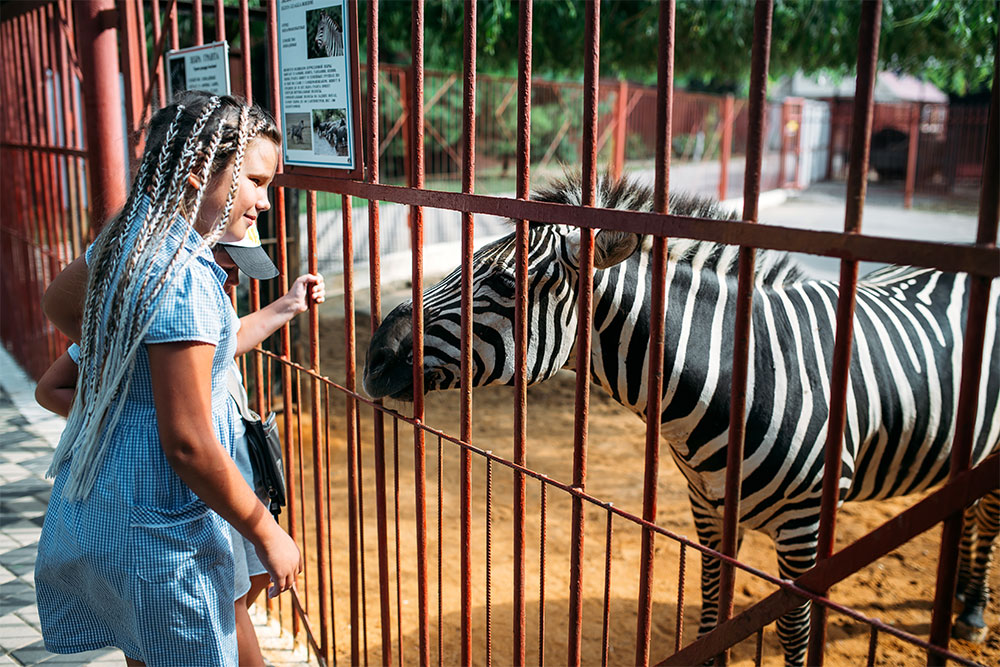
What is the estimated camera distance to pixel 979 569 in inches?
156

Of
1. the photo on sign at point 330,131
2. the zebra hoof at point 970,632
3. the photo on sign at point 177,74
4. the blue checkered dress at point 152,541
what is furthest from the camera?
the zebra hoof at point 970,632

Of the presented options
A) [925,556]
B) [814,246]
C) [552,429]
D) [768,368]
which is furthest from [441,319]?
[552,429]

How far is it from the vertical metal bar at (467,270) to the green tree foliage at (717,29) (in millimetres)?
5247

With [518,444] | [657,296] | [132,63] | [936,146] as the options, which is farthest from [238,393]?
[936,146]

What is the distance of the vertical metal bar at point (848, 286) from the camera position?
1361 mm

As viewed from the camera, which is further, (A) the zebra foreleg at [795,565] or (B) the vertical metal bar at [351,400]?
(A) the zebra foreleg at [795,565]

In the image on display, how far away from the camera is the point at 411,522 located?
5.11 m

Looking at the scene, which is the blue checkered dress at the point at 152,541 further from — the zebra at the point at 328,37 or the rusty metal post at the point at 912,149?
the rusty metal post at the point at 912,149

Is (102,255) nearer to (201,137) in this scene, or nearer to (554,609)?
(201,137)

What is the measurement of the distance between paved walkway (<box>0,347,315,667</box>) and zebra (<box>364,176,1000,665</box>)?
5.37ft

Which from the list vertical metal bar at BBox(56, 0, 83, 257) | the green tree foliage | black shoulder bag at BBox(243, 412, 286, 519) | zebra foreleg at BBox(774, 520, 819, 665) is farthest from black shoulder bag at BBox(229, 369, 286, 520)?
the green tree foliage

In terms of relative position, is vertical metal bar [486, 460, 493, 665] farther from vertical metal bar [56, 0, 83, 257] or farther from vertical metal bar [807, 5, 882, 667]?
vertical metal bar [56, 0, 83, 257]

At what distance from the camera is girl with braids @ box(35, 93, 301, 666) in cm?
164

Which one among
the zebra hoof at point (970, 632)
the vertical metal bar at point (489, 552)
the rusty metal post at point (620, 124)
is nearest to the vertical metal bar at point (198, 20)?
the vertical metal bar at point (489, 552)
